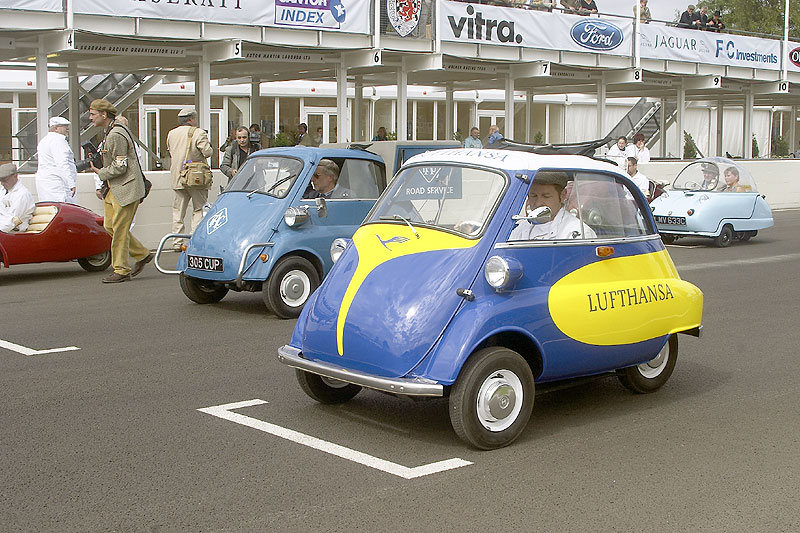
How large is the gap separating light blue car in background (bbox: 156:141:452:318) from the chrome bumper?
379 centimetres

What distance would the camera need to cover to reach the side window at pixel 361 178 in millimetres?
10734

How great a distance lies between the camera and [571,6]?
91.1 ft

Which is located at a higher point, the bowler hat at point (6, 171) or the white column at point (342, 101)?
the white column at point (342, 101)

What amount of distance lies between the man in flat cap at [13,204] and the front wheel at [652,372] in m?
8.16

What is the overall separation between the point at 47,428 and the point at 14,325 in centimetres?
375

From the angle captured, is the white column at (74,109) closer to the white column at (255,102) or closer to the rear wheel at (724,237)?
the white column at (255,102)

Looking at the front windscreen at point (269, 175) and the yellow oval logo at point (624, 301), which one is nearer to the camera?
the yellow oval logo at point (624, 301)

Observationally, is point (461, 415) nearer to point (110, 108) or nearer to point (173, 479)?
point (173, 479)

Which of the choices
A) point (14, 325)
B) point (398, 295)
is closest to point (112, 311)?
point (14, 325)

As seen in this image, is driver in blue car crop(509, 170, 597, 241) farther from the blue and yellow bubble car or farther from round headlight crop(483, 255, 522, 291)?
round headlight crop(483, 255, 522, 291)

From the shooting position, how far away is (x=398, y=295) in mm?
5715

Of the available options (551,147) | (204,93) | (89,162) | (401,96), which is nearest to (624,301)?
(551,147)

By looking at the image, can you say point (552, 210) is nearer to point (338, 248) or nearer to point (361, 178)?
point (338, 248)

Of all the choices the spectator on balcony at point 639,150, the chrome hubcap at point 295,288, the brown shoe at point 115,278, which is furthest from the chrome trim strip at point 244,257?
the spectator on balcony at point 639,150
